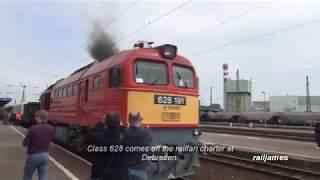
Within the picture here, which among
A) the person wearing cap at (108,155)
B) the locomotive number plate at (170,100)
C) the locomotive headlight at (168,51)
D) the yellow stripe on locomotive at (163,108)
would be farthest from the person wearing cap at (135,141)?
the locomotive headlight at (168,51)

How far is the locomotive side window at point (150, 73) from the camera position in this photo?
41.5ft

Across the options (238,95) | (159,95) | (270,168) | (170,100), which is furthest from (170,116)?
(238,95)

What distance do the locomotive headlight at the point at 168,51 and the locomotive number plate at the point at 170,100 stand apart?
3.62 feet

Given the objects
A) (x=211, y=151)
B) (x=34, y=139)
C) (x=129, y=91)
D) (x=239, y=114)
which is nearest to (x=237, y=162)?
(x=211, y=151)

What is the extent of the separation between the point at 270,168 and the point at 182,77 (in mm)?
4818

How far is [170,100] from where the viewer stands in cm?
1279

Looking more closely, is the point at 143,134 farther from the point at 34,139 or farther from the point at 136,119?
the point at 34,139

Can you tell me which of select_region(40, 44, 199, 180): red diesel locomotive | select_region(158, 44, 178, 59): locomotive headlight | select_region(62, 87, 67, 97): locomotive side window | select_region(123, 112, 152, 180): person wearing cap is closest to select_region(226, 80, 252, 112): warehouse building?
select_region(62, 87, 67, 97): locomotive side window

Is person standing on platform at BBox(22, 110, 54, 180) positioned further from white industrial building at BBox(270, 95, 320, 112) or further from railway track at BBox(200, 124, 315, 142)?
white industrial building at BBox(270, 95, 320, 112)

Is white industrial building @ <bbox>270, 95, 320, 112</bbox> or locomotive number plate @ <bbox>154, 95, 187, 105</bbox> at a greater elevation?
white industrial building @ <bbox>270, 95, 320, 112</bbox>

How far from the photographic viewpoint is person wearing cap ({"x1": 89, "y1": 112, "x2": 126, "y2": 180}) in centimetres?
690

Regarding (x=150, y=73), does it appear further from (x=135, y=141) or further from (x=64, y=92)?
(x=64, y=92)

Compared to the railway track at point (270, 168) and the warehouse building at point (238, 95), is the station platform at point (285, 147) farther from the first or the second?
the warehouse building at point (238, 95)

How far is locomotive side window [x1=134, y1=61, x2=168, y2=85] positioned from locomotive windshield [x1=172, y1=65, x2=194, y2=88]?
1.05 feet
